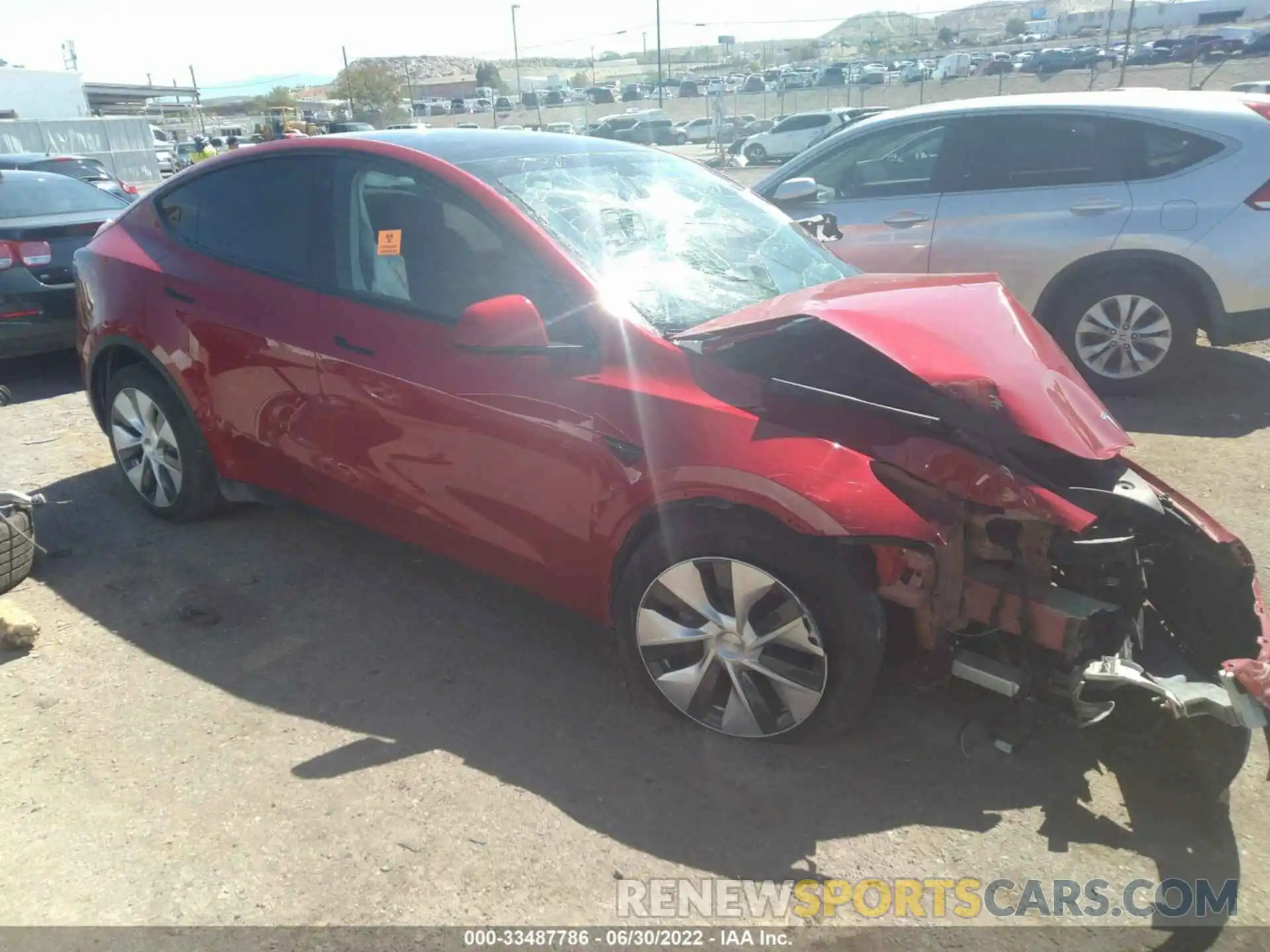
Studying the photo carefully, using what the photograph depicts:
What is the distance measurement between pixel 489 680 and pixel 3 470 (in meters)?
3.72

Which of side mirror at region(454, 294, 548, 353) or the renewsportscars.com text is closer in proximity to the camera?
the renewsportscars.com text

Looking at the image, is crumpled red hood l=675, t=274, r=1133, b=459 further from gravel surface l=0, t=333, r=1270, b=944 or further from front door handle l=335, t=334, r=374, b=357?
front door handle l=335, t=334, r=374, b=357

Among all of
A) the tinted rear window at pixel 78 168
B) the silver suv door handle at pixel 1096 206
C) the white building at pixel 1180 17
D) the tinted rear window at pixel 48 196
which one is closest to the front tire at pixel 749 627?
the silver suv door handle at pixel 1096 206

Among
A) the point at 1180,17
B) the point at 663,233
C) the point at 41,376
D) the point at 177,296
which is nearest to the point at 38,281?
the point at 41,376

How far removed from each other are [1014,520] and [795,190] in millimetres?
3881

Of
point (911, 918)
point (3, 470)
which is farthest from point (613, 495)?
point (3, 470)

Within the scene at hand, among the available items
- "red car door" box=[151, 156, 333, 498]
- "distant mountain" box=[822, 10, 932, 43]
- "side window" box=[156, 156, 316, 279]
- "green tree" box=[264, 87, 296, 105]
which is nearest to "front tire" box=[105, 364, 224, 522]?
"red car door" box=[151, 156, 333, 498]

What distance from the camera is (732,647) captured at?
282 cm

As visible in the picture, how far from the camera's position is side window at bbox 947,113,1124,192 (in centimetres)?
594

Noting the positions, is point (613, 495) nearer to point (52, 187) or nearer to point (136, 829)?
point (136, 829)

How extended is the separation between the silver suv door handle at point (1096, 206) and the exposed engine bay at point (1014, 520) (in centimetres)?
347

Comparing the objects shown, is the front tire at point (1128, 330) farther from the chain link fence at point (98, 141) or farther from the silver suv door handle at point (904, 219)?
the chain link fence at point (98, 141)

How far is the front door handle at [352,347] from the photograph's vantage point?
3.43 m

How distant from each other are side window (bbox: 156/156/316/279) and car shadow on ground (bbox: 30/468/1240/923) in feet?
3.58
